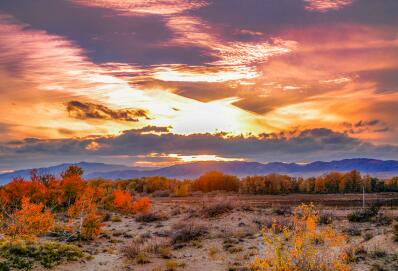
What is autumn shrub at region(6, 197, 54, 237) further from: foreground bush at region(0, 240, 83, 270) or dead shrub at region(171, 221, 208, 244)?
dead shrub at region(171, 221, 208, 244)

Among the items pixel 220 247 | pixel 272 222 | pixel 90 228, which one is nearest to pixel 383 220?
pixel 272 222

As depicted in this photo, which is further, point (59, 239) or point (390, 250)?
point (59, 239)

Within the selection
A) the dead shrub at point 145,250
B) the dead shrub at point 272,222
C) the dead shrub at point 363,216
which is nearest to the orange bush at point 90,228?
the dead shrub at point 145,250

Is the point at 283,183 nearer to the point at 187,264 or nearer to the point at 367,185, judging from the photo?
the point at 367,185

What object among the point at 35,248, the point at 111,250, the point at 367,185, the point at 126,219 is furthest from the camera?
the point at 367,185

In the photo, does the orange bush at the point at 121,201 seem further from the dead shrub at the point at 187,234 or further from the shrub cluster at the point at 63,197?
the dead shrub at the point at 187,234

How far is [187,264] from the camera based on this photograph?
18719mm

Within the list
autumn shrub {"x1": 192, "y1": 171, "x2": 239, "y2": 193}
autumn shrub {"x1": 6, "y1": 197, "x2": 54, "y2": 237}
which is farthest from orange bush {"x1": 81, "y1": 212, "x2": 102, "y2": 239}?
autumn shrub {"x1": 192, "y1": 171, "x2": 239, "y2": 193}

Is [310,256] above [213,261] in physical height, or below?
above

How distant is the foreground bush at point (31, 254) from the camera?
15.5m

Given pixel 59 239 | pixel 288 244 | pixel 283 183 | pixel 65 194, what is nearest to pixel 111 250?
pixel 59 239

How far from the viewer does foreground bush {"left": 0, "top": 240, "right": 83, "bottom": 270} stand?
15500 mm

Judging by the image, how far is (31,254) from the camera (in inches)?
650

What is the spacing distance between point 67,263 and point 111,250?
4.54 m
